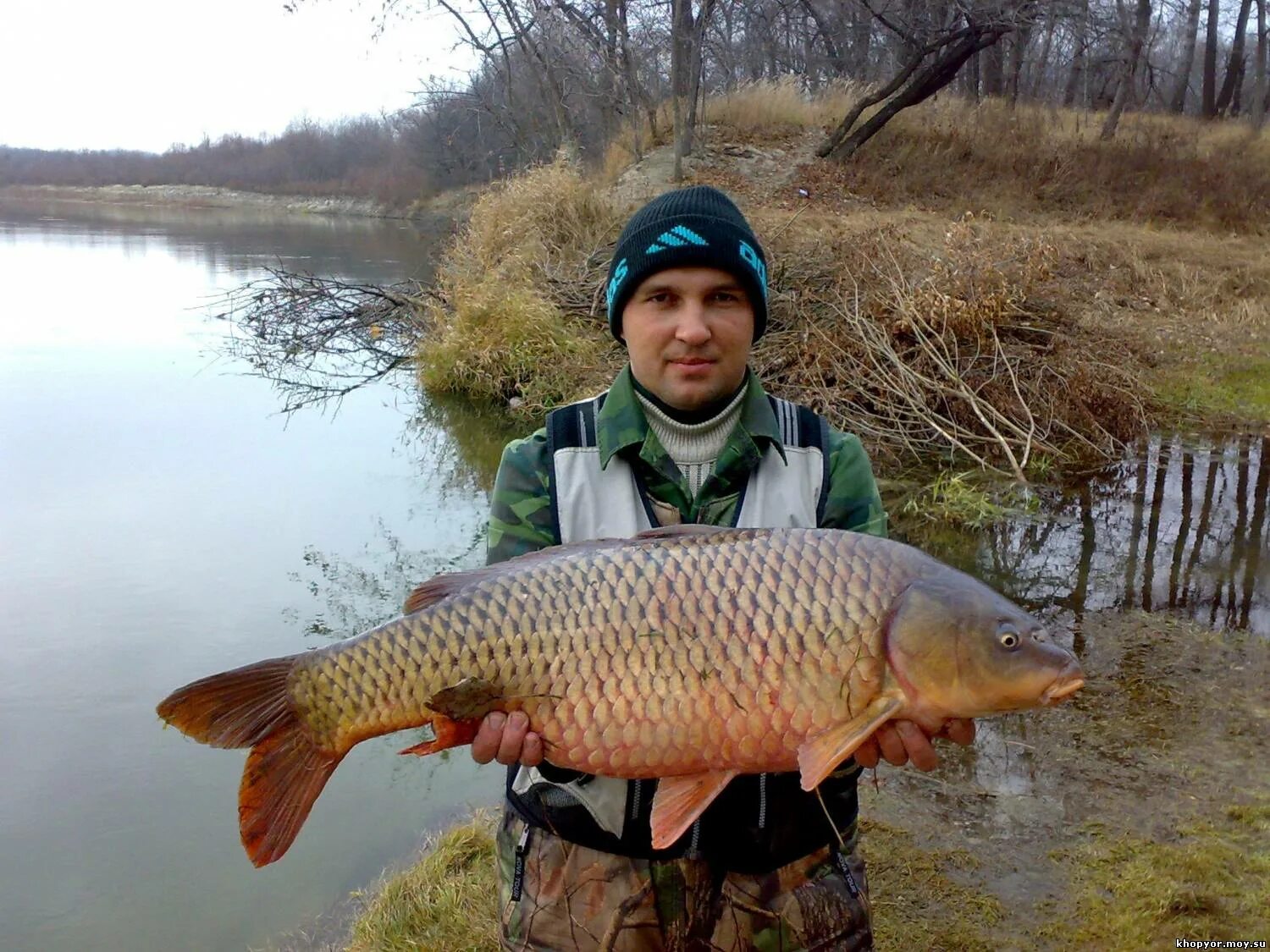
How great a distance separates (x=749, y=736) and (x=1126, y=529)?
3832mm

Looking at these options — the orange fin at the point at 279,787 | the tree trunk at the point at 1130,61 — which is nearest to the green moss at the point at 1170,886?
the orange fin at the point at 279,787

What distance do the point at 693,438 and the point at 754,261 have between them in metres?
0.30

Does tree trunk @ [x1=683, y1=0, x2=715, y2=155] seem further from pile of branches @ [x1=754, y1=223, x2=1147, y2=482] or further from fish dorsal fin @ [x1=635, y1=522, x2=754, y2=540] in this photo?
fish dorsal fin @ [x1=635, y1=522, x2=754, y2=540]

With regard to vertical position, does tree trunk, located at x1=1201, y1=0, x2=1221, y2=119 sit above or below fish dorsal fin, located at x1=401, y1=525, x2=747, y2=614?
above

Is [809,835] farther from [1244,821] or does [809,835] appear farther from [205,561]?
[205,561]

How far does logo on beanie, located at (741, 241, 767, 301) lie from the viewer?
1543 millimetres

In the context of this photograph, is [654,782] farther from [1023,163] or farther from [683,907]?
[1023,163]

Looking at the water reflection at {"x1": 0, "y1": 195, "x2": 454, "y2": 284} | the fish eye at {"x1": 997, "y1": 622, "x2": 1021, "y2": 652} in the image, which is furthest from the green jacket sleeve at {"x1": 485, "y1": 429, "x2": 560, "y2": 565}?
the water reflection at {"x1": 0, "y1": 195, "x2": 454, "y2": 284}

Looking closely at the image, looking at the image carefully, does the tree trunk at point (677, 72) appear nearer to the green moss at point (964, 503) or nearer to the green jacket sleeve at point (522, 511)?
the green moss at point (964, 503)

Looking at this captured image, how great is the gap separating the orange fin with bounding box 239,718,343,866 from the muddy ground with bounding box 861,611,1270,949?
124cm

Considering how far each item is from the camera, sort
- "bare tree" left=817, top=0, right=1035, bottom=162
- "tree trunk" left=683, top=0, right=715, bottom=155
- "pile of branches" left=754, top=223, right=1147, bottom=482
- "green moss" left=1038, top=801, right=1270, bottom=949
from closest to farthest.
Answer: "green moss" left=1038, top=801, right=1270, bottom=949 → "pile of branches" left=754, top=223, right=1147, bottom=482 → "tree trunk" left=683, top=0, right=715, bottom=155 → "bare tree" left=817, top=0, right=1035, bottom=162

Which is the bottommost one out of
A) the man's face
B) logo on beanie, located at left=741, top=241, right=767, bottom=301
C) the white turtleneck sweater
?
the white turtleneck sweater

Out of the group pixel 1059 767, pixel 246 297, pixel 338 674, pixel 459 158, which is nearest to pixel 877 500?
Result: pixel 338 674

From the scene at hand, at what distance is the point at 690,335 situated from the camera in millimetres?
1480
